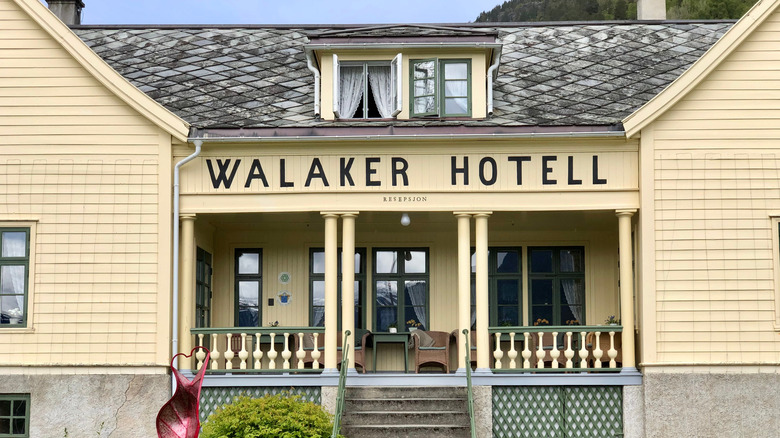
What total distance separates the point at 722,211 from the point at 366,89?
5.82 m

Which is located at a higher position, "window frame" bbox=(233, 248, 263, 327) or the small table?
"window frame" bbox=(233, 248, 263, 327)

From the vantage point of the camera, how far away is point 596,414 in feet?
53.5

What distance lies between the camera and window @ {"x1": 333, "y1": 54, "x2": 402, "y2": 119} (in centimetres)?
1761

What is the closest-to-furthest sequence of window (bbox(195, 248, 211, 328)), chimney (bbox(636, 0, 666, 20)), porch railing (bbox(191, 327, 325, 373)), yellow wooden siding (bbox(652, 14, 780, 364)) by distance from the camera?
yellow wooden siding (bbox(652, 14, 780, 364)) < porch railing (bbox(191, 327, 325, 373)) < window (bbox(195, 248, 211, 328)) < chimney (bbox(636, 0, 666, 20))

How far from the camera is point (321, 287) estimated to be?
776 inches

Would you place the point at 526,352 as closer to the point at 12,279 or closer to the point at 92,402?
the point at 92,402

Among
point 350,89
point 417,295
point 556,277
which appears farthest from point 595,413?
point 350,89

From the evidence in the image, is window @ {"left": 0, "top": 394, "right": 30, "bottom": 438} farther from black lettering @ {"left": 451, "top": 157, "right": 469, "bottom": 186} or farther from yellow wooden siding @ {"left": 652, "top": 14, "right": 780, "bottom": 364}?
yellow wooden siding @ {"left": 652, "top": 14, "right": 780, "bottom": 364}

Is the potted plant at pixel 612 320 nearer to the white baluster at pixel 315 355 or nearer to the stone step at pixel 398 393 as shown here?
the stone step at pixel 398 393

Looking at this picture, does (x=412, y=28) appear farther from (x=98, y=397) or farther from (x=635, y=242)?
(x=98, y=397)

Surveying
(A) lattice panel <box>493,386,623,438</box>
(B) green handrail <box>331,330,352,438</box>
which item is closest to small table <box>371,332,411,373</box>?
(B) green handrail <box>331,330,352,438</box>

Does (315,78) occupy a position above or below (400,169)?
above

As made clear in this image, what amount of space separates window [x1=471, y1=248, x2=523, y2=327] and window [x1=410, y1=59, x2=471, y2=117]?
10.6 ft

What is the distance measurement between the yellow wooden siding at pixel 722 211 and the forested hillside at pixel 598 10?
115 ft
